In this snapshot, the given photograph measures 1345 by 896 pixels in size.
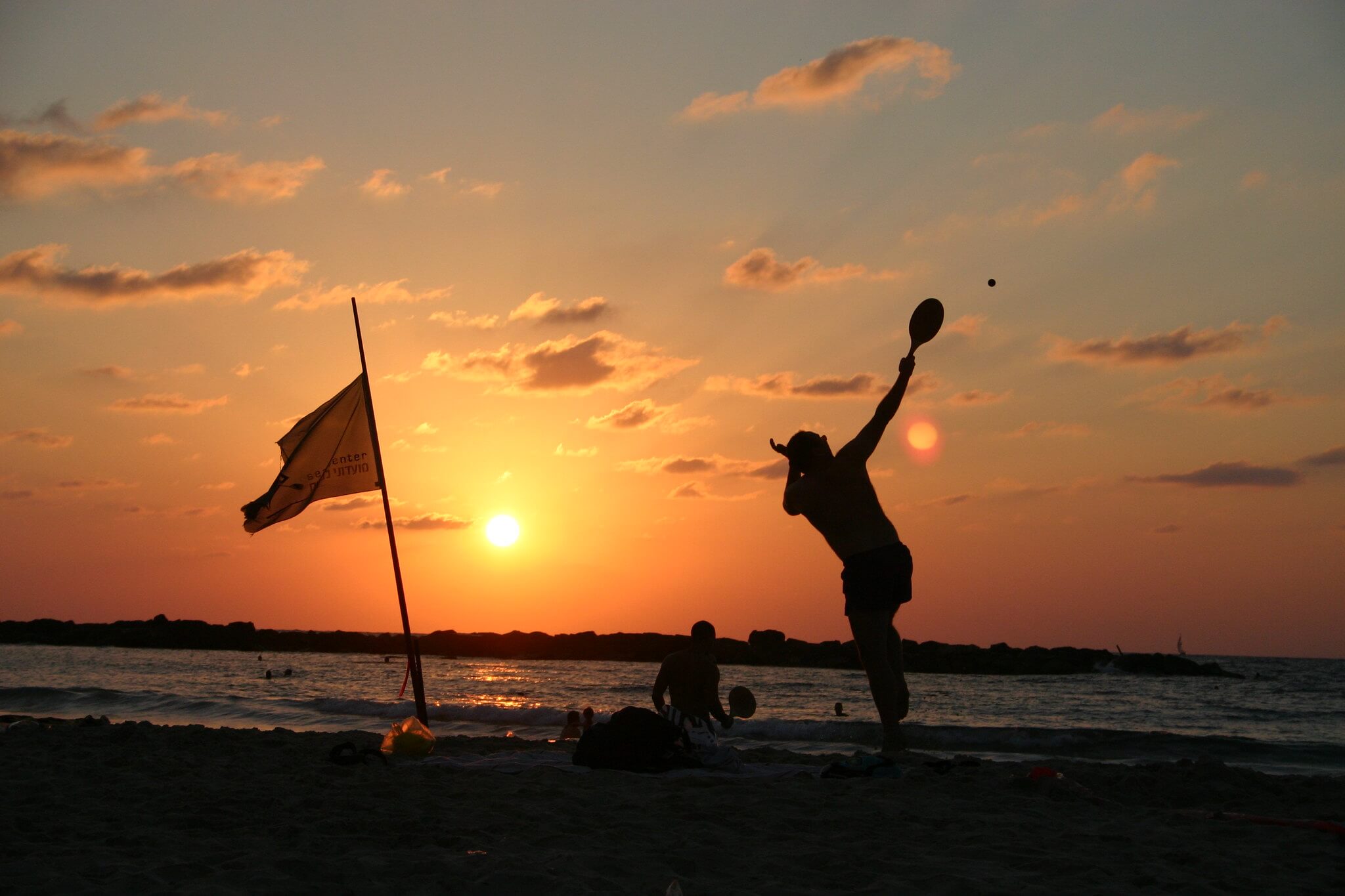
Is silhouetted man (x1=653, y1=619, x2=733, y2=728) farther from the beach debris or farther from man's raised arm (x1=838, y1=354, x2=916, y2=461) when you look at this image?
the beach debris

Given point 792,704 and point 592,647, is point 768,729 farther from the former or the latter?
point 592,647

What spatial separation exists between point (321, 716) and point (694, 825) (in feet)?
45.1

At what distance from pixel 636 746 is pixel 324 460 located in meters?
4.70

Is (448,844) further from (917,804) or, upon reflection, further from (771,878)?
(917,804)

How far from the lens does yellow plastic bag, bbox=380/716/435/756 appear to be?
7.72m

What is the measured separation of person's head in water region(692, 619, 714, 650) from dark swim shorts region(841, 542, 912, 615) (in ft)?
8.13

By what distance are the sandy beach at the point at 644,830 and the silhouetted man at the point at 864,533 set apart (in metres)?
0.71

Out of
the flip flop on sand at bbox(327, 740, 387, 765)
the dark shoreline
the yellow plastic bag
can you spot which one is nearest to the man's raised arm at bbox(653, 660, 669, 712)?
the yellow plastic bag

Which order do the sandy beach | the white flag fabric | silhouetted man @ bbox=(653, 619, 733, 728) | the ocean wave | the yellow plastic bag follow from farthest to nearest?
the ocean wave → the white flag fabric → silhouetted man @ bbox=(653, 619, 733, 728) → the yellow plastic bag → the sandy beach

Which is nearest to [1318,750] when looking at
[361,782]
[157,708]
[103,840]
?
[361,782]

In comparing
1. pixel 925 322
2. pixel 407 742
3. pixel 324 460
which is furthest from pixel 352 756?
pixel 925 322

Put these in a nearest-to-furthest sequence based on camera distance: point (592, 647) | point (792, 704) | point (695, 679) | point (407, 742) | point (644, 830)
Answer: point (644, 830), point (407, 742), point (695, 679), point (792, 704), point (592, 647)

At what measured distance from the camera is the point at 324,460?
9.83 metres

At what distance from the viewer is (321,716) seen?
1688 centimetres
